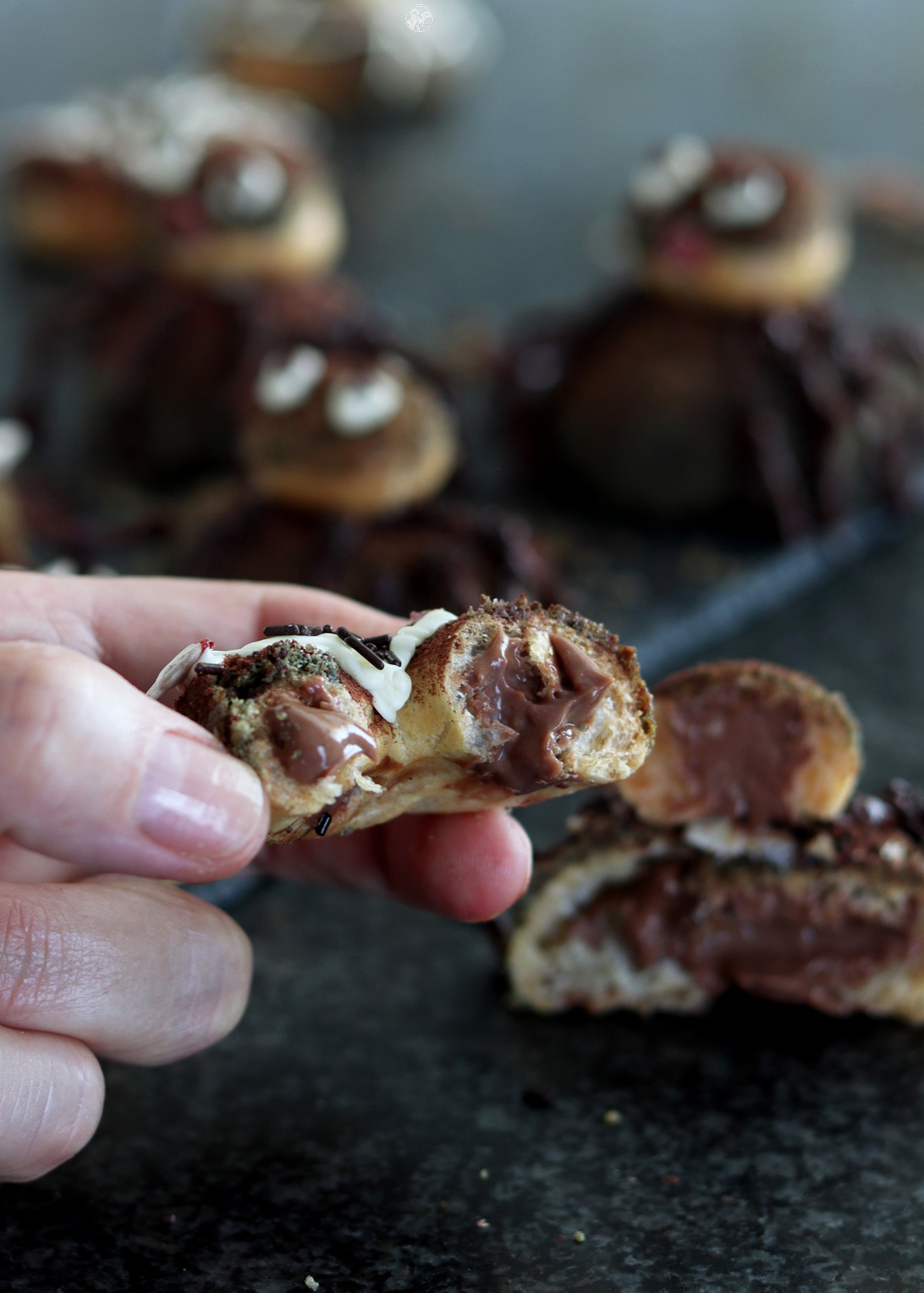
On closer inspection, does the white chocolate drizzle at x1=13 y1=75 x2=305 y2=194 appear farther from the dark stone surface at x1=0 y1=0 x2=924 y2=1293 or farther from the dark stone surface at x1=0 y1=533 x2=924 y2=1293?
the dark stone surface at x1=0 y1=533 x2=924 y2=1293

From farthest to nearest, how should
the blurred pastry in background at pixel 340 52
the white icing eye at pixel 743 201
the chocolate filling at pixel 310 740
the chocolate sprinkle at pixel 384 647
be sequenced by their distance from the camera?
the blurred pastry in background at pixel 340 52, the white icing eye at pixel 743 201, the chocolate sprinkle at pixel 384 647, the chocolate filling at pixel 310 740

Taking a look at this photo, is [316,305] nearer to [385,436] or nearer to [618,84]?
[385,436]

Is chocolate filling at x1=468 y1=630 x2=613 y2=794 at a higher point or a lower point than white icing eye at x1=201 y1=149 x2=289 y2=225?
higher

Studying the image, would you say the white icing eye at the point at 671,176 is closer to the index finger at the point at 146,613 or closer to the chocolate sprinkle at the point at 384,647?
the index finger at the point at 146,613

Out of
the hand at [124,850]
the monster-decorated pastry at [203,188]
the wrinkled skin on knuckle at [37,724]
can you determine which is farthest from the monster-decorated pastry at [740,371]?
the wrinkled skin on knuckle at [37,724]

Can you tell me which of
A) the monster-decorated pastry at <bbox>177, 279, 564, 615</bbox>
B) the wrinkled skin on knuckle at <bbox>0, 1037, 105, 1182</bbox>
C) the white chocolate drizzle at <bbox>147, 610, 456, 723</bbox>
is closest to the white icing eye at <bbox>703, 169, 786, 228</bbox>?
the monster-decorated pastry at <bbox>177, 279, 564, 615</bbox>

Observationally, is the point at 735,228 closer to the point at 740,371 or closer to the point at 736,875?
the point at 740,371

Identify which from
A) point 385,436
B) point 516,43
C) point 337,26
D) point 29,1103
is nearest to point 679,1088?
point 29,1103
